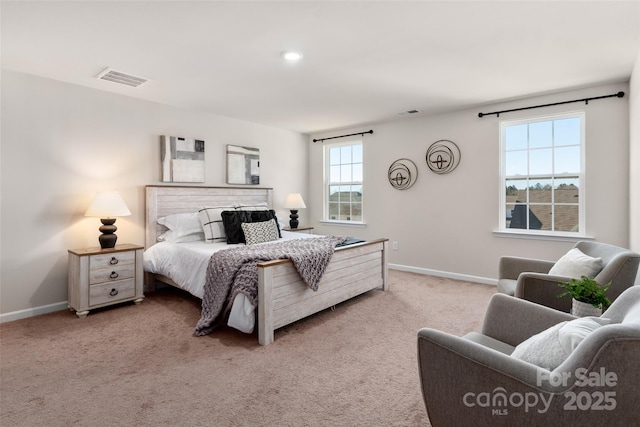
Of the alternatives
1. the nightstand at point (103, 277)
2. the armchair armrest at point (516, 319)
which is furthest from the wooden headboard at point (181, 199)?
the armchair armrest at point (516, 319)

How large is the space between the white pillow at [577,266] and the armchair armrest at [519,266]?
0.24 metres

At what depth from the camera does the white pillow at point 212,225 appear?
12.7 feet

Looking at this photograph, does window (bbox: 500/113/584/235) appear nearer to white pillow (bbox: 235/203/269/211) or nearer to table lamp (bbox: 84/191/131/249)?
white pillow (bbox: 235/203/269/211)

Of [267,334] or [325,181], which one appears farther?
[325,181]

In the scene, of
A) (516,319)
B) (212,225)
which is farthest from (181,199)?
(516,319)

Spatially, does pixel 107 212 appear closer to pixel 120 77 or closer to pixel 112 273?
pixel 112 273

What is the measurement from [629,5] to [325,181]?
14.4 feet

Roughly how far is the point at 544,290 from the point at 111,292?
3.81m

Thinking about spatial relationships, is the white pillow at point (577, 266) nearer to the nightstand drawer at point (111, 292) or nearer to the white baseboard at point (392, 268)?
the white baseboard at point (392, 268)

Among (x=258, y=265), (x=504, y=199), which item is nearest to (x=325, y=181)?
(x=504, y=199)

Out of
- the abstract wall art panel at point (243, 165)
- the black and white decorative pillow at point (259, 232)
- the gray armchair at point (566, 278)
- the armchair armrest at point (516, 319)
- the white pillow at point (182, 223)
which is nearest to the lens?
→ the armchair armrest at point (516, 319)

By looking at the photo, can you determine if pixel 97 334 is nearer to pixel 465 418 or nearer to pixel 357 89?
pixel 465 418

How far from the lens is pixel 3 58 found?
2787 millimetres

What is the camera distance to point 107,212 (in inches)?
130
